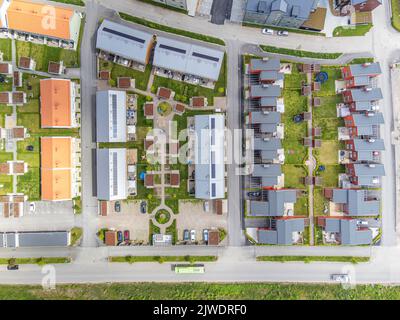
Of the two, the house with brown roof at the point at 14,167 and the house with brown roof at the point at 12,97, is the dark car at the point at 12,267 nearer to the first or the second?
the house with brown roof at the point at 14,167

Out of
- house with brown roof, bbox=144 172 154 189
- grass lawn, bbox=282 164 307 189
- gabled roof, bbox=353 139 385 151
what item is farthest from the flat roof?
gabled roof, bbox=353 139 385 151

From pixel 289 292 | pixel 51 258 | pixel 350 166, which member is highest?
pixel 350 166

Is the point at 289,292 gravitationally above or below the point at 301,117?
below

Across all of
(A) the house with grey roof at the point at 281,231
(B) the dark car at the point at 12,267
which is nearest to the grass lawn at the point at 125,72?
(A) the house with grey roof at the point at 281,231

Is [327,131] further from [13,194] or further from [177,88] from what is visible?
[13,194]

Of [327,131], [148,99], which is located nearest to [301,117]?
[327,131]

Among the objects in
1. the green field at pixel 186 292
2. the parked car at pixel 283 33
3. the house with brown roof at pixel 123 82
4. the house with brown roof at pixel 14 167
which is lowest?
the green field at pixel 186 292
